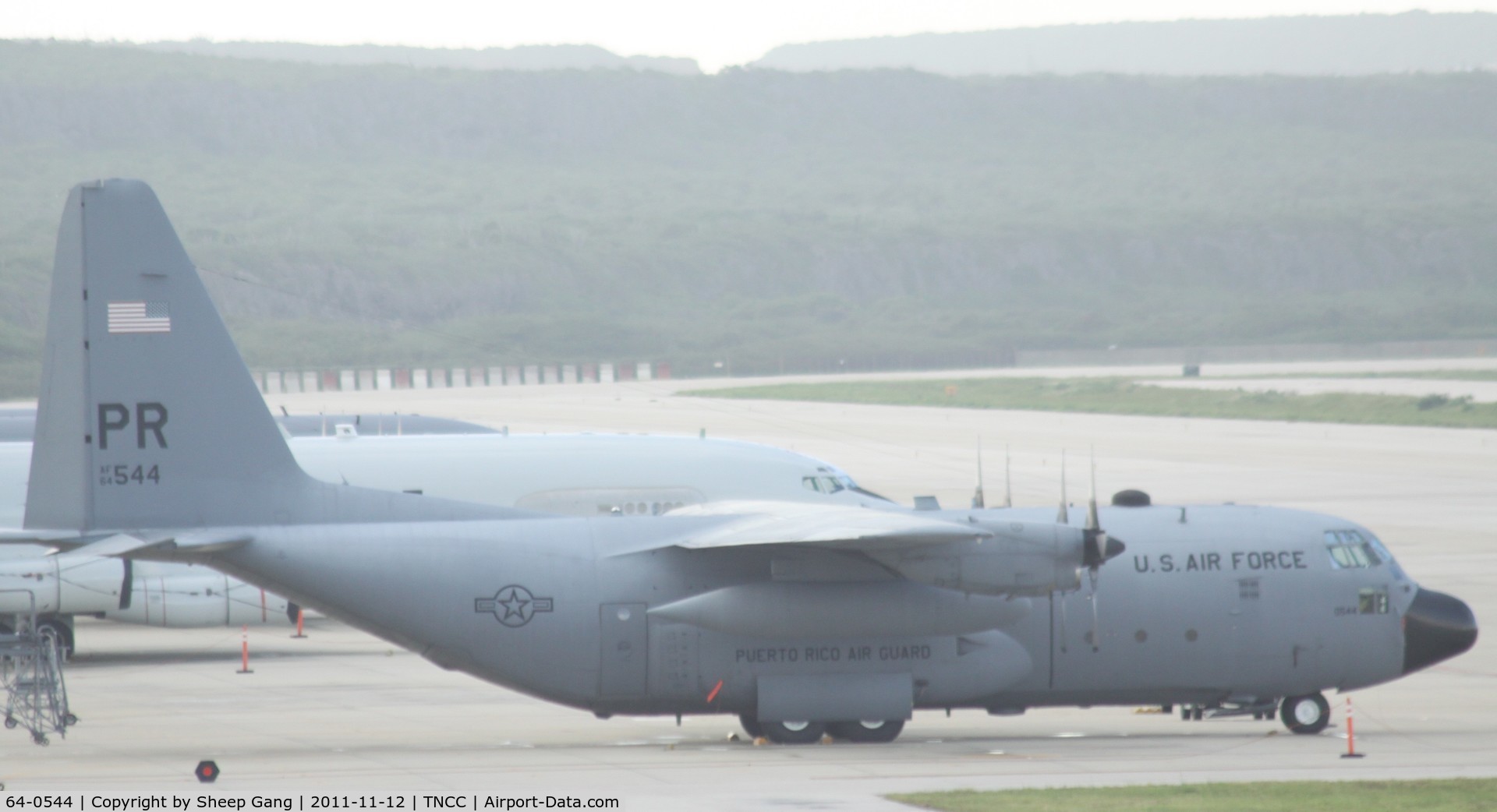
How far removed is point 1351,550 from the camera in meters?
23.8

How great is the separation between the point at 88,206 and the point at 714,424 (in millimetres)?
57964

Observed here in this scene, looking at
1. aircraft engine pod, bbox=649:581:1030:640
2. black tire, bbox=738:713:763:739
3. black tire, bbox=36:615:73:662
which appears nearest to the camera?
aircraft engine pod, bbox=649:581:1030:640

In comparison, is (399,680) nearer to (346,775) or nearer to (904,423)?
(346,775)

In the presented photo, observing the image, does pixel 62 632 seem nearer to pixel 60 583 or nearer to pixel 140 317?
pixel 60 583

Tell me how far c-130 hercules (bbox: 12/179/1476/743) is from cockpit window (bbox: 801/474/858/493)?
10.2 meters

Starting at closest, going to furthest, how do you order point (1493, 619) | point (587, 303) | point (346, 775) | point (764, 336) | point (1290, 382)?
point (346, 775)
point (1493, 619)
point (1290, 382)
point (764, 336)
point (587, 303)

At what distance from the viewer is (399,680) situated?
94.0 feet

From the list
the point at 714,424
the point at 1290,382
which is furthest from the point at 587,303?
the point at 714,424

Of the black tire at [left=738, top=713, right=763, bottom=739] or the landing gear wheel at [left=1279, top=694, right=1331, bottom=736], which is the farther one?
the landing gear wheel at [left=1279, top=694, right=1331, bottom=736]

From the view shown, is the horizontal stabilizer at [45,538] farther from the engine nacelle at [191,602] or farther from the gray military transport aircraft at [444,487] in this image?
the engine nacelle at [191,602]

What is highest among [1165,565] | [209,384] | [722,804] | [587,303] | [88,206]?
[587,303]

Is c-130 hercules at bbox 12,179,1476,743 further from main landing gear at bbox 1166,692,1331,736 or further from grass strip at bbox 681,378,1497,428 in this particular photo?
grass strip at bbox 681,378,1497,428

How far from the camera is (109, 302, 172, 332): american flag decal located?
2169 centimetres

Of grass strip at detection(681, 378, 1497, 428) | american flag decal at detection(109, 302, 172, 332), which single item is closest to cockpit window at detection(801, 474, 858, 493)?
american flag decal at detection(109, 302, 172, 332)
